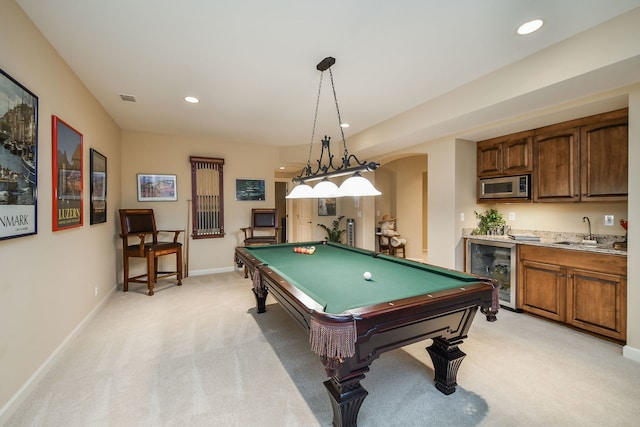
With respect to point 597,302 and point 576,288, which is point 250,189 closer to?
point 576,288

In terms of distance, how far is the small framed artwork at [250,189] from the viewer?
535cm

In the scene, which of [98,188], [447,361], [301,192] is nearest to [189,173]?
[98,188]

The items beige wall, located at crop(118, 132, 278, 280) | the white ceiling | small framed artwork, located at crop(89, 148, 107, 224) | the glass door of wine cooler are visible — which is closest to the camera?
the white ceiling

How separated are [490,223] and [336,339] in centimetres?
359

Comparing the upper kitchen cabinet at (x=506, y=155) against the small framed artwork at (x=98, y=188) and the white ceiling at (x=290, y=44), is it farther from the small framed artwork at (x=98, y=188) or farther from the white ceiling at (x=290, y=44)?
the small framed artwork at (x=98, y=188)

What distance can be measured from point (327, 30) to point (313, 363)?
257cm

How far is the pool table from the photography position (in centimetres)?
128

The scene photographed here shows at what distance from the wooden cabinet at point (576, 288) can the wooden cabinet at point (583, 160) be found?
65 centimetres

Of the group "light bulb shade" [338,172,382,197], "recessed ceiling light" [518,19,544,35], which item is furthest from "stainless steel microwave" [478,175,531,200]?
"light bulb shade" [338,172,382,197]

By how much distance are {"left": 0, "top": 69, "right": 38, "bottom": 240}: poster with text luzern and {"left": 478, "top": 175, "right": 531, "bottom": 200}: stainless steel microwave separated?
4665 mm

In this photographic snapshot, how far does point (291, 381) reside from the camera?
199 cm

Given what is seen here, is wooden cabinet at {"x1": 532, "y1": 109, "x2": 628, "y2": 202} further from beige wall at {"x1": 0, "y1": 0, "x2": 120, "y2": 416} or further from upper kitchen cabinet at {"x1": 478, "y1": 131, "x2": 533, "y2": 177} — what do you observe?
beige wall at {"x1": 0, "y1": 0, "x2": 120, "y2": 416}

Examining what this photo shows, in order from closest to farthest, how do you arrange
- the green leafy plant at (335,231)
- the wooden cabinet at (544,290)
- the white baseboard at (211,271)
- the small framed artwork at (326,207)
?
1. the wooden cabinet at (544,290)
2. the white baseboard at (211,271)
3. the green leafy plant at (335,231)
4. the small framed artwork at (326,207)

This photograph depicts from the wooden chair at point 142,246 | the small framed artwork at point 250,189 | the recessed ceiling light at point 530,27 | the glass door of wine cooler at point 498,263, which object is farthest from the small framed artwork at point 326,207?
the recessed ceiling light at point 530,27
